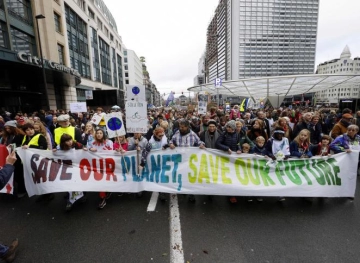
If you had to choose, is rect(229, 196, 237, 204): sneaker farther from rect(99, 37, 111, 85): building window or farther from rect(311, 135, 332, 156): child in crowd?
rect(99, 37, 111, 85): building window

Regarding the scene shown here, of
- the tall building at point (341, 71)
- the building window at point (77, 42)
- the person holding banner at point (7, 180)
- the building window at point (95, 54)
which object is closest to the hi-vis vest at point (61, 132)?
the person holding banner at point (7, 180)

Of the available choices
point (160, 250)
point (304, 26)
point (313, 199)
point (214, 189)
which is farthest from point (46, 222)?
point (304, 26)

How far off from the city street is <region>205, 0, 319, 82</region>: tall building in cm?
10701

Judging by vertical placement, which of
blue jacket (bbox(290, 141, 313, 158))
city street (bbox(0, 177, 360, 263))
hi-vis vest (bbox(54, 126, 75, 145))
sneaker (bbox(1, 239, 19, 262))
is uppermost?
hi-vis vest (bbox(54, 126, 75, 145))

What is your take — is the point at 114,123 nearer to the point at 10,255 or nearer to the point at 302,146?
the point at 10,255

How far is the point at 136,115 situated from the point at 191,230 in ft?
7.78

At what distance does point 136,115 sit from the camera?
12.9 feet

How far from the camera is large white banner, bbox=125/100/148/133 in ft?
12.7

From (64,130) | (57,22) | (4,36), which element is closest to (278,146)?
(64,130)

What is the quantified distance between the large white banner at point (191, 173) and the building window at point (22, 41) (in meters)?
16.5

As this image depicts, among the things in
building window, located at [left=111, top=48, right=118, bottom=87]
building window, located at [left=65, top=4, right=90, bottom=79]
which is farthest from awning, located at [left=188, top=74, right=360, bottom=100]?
building window, located at [left=111, top=48, right=118, bottom=87]

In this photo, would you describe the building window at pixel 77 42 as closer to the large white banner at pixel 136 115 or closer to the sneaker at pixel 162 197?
the large white banner at pixel 136 115

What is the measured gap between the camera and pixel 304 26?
110938mm

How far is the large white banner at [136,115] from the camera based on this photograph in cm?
388
